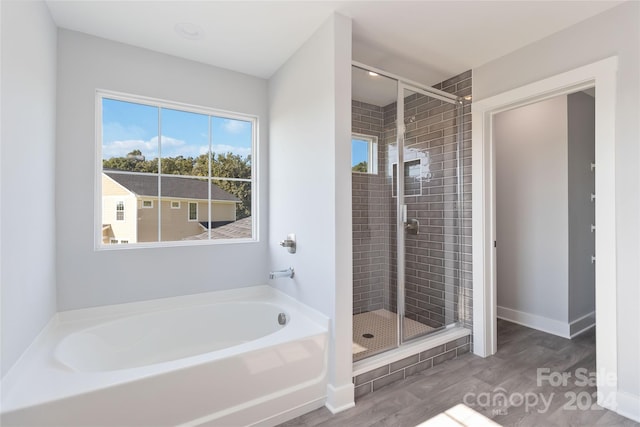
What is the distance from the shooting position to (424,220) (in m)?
2.81

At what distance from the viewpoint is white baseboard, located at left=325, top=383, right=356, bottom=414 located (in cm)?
191

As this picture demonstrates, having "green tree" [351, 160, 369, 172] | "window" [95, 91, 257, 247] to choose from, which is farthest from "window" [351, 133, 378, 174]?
"window" [95, 91, 257, 247]

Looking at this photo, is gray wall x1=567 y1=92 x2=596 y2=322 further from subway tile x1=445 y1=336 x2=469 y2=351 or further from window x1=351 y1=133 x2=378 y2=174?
window x1=351 y1=133 x2=378 y2=174

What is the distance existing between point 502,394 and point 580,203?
7.40 feet

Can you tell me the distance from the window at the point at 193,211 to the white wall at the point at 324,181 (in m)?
0.82

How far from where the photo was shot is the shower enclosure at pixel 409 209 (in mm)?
→ 2561

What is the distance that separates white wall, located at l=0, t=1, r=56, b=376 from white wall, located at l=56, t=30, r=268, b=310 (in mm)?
95

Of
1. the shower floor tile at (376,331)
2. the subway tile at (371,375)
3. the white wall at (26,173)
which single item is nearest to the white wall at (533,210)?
the shower floor tile at (376,331)

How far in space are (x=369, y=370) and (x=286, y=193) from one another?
148cm

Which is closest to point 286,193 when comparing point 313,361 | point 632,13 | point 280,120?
point 280,120

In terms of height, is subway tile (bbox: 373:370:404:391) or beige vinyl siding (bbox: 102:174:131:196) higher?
beige vinyl siding (bbox: 102:174:131:196)

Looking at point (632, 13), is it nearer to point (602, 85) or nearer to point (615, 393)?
point (602, 85)

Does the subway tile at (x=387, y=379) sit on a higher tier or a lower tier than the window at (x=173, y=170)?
lower

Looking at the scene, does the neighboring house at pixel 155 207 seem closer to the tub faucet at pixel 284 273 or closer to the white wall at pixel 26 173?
the white wall at pixel 26 173
